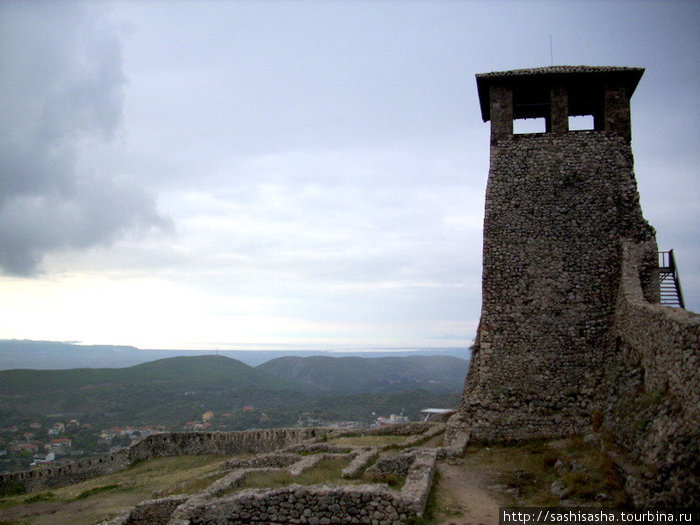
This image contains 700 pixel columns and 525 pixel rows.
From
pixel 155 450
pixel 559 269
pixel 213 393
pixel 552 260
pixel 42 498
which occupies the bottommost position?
pixel 213 393

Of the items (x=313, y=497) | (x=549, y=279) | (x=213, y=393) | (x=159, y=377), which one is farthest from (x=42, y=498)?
(x=159, y=377)

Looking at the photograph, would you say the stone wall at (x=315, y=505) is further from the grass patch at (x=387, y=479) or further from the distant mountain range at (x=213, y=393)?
the distant mountain range at (x=213, y=393)

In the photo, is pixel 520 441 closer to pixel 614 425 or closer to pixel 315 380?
pixel 614 425

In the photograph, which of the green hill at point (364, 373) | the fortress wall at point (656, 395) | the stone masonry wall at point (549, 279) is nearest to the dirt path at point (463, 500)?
the stone masonry wall at point (549, 279)

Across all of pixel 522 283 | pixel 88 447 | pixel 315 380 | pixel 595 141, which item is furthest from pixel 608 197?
pixel 315 380

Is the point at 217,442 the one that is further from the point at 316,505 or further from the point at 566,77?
the point at 566,77

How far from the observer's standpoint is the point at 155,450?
27781 millimetres

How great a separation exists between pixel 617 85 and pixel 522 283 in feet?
23.6

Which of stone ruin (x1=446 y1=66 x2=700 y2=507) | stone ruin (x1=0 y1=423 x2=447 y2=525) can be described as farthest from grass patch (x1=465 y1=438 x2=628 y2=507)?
stone ruin (x1=0 y1=423 x2=447 y2=525)

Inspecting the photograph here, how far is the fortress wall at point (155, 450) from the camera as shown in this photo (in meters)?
25.4

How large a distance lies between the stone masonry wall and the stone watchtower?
0.10 ft

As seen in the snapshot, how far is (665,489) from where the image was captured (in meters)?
8.73

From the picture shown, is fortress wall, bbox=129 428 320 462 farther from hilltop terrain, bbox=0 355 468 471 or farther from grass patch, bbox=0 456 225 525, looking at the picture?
hilltop terrain, bbox=0 355 468 471

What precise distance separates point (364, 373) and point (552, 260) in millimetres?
126369
